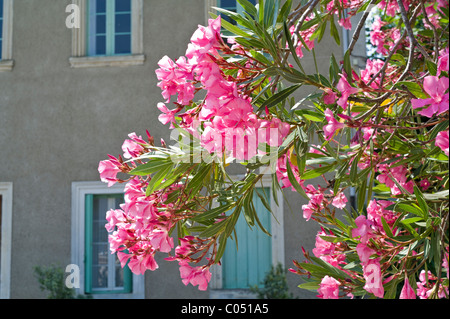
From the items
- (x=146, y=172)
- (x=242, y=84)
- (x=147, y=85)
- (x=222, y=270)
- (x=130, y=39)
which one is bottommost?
(x=222, y=270)

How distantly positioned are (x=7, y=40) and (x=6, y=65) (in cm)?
34

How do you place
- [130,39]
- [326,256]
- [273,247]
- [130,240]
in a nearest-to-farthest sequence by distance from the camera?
[130,240] < [326,256] < [273,247] < [130,39]

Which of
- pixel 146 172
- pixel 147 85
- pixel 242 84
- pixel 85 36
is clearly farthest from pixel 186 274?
pixel 85 36

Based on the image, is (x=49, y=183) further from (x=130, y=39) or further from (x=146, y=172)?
(x=146, y=172)

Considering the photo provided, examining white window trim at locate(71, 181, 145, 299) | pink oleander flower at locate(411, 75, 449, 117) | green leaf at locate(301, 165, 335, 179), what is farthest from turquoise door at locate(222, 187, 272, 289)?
pink oleander flower at locate(411, 75, 449, 117)

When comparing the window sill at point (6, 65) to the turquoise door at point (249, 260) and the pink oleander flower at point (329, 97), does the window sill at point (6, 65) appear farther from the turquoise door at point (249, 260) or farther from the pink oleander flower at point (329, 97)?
the pink oleander flower at point (329, 97)

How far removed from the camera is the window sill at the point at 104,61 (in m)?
8.70

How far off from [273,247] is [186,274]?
599cm

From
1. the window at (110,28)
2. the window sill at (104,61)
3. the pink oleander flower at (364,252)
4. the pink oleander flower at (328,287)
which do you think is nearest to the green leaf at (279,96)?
the pink oleander flower at (364,252)

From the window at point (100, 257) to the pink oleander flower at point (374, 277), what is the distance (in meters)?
6.66

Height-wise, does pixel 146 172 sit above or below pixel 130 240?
above

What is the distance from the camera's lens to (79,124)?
871 cm

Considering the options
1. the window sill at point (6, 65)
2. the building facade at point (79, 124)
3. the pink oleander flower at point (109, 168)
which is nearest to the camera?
the pink oleander flower at point (109, 168)

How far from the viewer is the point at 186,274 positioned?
7.50 ft
